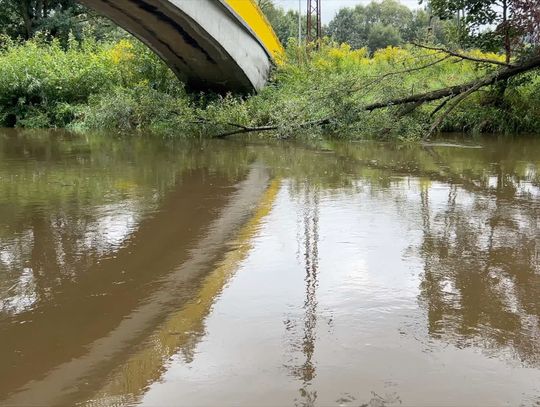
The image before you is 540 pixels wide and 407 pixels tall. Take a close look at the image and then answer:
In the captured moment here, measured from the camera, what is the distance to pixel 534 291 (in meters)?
3.01

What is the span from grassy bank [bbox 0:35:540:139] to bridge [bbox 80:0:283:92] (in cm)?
55

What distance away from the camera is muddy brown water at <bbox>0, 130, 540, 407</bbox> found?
6.89 feet

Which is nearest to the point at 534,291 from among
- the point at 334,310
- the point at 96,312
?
the point at 334,310

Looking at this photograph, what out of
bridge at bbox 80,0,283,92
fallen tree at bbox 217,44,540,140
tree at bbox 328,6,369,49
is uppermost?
tree at bbox 328,6,369,49

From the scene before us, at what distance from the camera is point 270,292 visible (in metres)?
2.97

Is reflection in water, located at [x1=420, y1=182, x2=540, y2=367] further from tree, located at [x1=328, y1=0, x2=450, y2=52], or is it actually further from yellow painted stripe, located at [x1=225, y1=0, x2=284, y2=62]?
tree, located at [x1=328, y1=0, x2=450, y2=52]

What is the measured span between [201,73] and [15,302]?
13.2 m

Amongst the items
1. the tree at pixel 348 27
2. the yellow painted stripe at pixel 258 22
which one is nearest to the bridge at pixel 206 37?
the yellow painted stripe at pixel 258 22

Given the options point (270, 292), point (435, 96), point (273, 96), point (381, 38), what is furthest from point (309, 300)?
point (381, 38)

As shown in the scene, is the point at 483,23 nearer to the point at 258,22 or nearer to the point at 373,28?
the point at 258,22

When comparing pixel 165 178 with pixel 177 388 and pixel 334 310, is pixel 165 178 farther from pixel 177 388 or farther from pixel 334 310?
pixel 177 388

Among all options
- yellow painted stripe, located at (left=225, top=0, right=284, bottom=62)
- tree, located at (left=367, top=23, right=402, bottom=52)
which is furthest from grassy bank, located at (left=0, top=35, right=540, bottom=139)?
tree, located at (left=367, top=23, right=402, bottom=52)

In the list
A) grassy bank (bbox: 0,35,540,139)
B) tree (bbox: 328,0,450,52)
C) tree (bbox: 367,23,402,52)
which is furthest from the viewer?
tree (bbox: 367,23,402,52)

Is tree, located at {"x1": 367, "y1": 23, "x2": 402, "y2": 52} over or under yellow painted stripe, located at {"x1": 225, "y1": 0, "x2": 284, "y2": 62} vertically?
over
